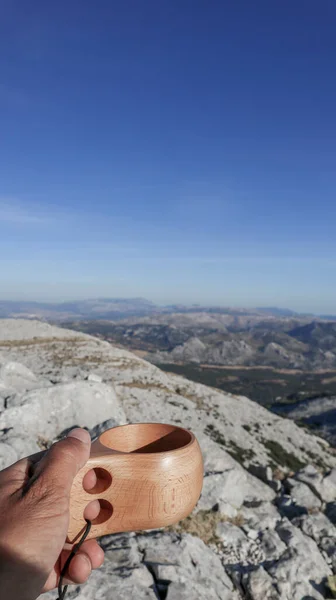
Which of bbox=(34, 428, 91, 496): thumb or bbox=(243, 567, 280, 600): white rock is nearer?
bbox=(34, 428, 91, 496): thumb

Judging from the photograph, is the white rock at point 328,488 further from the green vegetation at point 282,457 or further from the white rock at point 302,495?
the green vegetation at point 282,457

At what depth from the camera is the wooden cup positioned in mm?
2709

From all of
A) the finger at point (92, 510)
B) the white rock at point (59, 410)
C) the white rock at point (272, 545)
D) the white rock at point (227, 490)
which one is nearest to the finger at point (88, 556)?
the finger at point (92, 510)

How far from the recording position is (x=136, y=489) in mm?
2748

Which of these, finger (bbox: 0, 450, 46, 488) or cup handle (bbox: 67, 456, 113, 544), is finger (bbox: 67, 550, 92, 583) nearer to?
cup handle (bbox: 67, 456, 113, 544)

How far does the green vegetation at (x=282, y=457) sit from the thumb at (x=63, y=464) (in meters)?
21.2

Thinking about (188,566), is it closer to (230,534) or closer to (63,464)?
(230,534)

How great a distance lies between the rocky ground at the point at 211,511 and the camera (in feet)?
19.0

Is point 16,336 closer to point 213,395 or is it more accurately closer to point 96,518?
point 213,395

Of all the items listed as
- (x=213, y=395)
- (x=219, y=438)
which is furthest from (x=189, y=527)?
(x=213, y=395)

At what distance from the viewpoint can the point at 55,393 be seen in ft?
41.8

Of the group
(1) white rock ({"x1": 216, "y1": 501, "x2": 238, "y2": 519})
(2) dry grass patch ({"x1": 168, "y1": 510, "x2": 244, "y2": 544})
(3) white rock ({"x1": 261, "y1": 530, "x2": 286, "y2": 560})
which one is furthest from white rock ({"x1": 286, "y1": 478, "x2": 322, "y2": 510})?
(2) dry grass patch ({"x1": 168, "y1": 510, "x2": 244, "y2": 544})

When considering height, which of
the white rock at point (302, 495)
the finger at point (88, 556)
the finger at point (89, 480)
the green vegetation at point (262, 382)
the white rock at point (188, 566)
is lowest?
the green vegetation at point (262, 382)

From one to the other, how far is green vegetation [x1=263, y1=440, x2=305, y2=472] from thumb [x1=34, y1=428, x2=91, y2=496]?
21.2 meters
